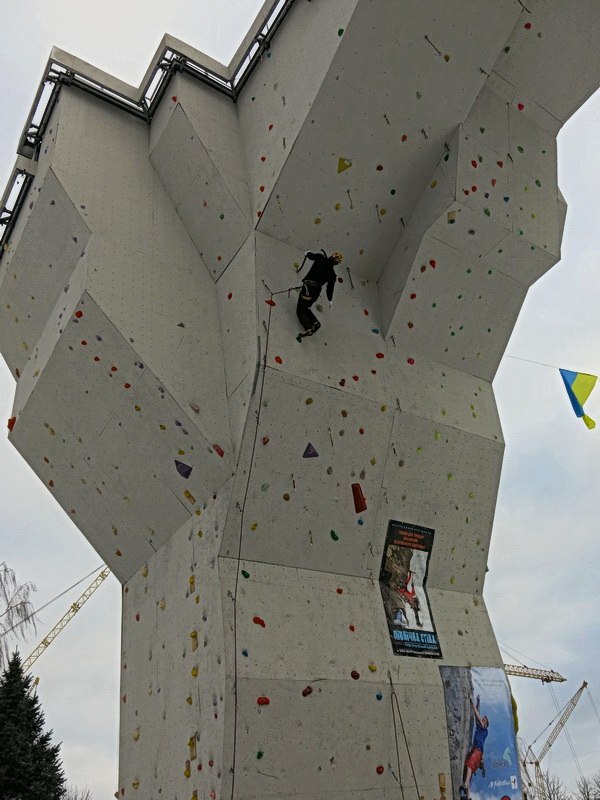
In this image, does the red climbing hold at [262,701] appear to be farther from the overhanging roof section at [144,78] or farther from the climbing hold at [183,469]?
the overhanging roof section at [144,78]

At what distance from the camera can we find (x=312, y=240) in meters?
5.52

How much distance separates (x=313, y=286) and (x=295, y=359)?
1.78 feet

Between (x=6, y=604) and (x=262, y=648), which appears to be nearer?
(x=262, y=648)

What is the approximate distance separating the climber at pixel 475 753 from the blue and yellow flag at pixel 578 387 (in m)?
2.64

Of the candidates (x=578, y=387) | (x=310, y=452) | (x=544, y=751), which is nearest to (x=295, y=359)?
(x=310, y=452)

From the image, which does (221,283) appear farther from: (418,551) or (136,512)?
(418,551)

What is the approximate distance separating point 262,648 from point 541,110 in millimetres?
4865

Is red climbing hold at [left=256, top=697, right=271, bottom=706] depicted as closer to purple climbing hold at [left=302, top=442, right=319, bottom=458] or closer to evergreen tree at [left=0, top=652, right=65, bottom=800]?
purple climbing hold at [left=302, top=442, right=319, bottom=458]

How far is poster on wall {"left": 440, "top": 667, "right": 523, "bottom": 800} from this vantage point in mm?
5105

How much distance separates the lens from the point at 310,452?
16.8ft

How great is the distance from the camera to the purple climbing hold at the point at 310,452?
16.7 feet

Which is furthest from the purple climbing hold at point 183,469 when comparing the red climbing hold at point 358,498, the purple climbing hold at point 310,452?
the red climbing hold at point 358,498

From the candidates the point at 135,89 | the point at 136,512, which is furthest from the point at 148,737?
the point at 135,89

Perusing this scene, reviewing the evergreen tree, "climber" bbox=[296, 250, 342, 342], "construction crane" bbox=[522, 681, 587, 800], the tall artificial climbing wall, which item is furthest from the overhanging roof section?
"construction crane" bbox=[522, 681, 587, 800]
